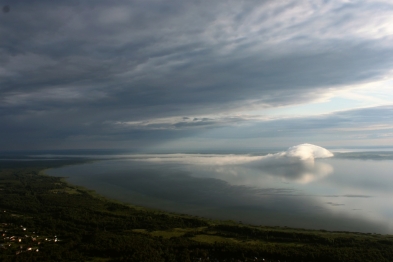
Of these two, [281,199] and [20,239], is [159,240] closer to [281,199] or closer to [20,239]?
[20,239]

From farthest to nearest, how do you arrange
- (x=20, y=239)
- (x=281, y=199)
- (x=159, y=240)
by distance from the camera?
(x=281, y=199), (x=159, y=240), (x=20, y=239)

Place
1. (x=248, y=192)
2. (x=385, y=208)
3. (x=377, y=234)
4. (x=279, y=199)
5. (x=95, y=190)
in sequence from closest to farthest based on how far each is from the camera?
(x=377, y=234) < (x=385, y=208) < (x=279, y=199) < (x=248, y=192) < (x=95, y=190)

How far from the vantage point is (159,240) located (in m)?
27.7

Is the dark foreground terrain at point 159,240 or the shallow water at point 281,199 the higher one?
the shallow water at point 281,199

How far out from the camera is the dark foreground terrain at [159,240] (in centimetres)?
2334

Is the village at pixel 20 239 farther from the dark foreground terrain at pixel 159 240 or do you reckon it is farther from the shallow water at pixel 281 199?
the shallow water at pixel 281 199

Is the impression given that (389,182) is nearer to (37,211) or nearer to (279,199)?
(279,199)

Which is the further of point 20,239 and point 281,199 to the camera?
point 281,199

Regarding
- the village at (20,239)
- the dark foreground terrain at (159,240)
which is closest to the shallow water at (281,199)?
the dark foreground terrain at (159,240)

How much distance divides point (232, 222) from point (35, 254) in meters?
20.4

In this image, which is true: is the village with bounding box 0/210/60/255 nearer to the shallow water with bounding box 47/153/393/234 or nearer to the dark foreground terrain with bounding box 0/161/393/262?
the dark foreground terrain with bounding box 0/161/393/262

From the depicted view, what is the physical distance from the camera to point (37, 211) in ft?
131

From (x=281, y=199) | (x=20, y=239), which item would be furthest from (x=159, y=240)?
(x=281, y=199)

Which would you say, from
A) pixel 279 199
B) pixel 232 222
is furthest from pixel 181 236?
pixel 279 199
